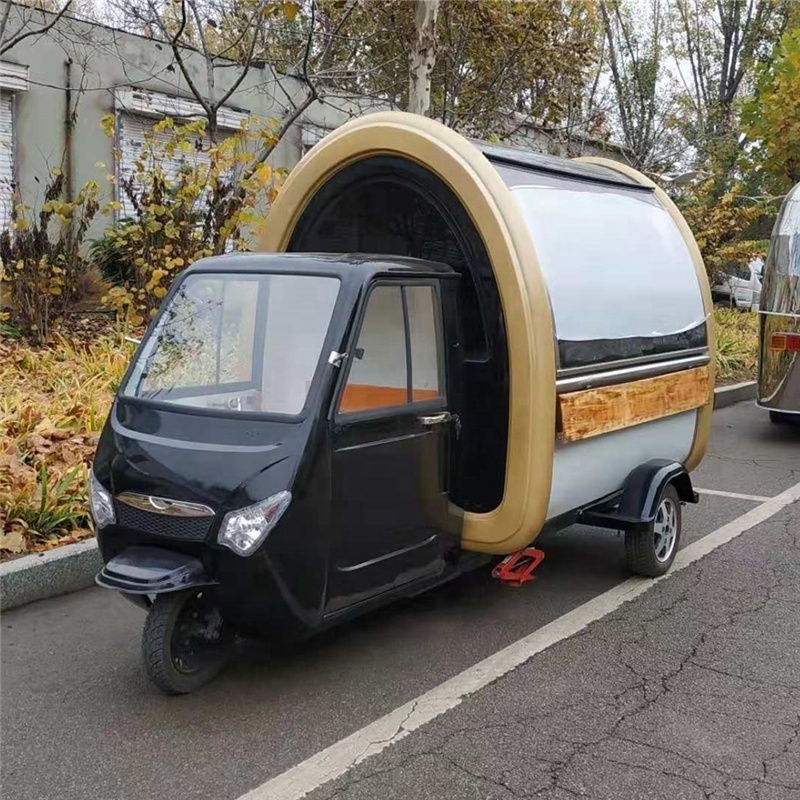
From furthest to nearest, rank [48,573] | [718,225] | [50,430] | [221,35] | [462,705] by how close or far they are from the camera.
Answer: [718,225]
[221,35]
[50,430]
[48,573]
[462,705]

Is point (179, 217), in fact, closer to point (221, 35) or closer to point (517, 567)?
point (221, 35)

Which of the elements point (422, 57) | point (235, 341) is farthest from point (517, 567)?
point (422, 57)

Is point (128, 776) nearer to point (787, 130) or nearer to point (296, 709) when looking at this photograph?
point (296, 709)

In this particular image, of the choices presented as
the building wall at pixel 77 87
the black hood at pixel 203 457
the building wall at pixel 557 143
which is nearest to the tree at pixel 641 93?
the building wall at pixel 557 143

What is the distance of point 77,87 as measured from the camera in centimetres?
1275

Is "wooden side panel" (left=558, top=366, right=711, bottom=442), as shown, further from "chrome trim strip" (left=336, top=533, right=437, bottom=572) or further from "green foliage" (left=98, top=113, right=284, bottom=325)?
"green foliage" (left=98, top=113, right=284, bottom=325)

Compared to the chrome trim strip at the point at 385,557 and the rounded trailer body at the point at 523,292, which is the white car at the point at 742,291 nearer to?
the rounded trailer body at the point at 523,292

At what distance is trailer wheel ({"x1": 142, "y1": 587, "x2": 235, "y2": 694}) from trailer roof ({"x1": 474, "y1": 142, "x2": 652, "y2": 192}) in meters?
2.48

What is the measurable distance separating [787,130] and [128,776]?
41.9 feet

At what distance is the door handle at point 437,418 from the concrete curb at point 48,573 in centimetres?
209

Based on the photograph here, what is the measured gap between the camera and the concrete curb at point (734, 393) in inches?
450

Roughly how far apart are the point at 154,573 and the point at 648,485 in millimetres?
2779

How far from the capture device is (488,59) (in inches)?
495

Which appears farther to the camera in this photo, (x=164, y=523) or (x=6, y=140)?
(x=6, y=140)
